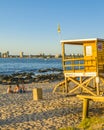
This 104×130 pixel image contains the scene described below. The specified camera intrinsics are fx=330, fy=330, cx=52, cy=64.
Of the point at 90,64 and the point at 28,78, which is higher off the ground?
the point at 90,64

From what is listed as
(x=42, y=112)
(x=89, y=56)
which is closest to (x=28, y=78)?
(x=89, y=56)

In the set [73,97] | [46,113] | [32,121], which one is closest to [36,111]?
[46,113]

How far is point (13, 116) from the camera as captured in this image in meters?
13.3

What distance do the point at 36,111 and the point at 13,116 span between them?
1323 mm

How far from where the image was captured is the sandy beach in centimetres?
1202

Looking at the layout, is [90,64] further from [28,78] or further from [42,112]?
[28,78]

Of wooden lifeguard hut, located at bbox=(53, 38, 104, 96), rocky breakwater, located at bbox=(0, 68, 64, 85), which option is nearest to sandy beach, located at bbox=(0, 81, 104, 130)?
wooden lifeguard hut, located at bbox=(53, 38, 104, 96)

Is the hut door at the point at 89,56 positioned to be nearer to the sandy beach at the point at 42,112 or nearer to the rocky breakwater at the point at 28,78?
the sandy beach at the point at 42,112

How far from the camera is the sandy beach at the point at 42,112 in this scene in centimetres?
1202

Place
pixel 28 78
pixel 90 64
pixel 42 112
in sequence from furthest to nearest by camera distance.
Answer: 1. pixel 28 78
2. pixel 90 64
3. pixel 42 112

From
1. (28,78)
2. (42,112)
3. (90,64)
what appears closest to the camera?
(42,112)

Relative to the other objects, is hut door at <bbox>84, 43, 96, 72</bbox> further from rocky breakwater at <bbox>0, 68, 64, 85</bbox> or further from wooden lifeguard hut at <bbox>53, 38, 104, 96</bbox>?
rocky breakwater at <bbox>0, 68, 64, 85</bbox>

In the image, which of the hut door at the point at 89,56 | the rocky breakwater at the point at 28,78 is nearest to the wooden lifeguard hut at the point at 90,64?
the hut door at the point at 89,56

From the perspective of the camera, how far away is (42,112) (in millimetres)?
14109
